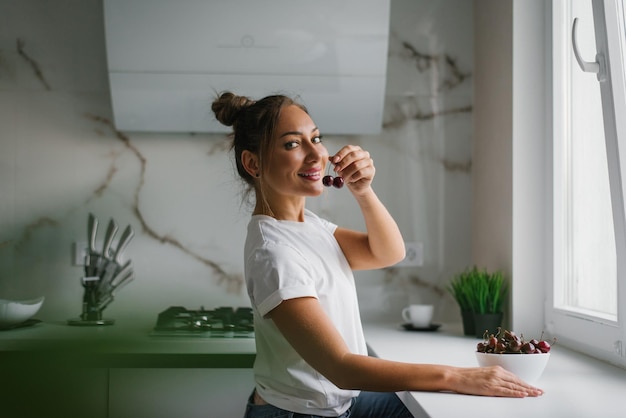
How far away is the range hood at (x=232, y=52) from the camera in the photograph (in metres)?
2.34

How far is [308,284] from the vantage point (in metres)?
1.36

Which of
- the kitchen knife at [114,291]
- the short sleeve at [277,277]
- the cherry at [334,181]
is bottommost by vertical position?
the kitchen knife at [114,291]

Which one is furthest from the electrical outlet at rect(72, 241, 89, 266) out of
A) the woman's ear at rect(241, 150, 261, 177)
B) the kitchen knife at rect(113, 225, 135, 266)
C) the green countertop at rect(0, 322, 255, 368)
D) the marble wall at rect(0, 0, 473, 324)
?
the green countertop at rect(0, 322, 255, 368)

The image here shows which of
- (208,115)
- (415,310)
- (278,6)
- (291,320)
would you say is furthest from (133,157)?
(291,320)

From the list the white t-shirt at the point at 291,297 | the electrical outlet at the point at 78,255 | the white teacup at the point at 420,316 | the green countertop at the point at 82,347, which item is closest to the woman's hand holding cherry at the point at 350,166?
the white t-shirt at the point at 291,297

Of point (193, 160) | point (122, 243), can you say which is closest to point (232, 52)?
point (193, 160)

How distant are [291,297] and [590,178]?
1041 millimetres

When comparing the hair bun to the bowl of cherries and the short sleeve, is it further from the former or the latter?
the bowl of cherries

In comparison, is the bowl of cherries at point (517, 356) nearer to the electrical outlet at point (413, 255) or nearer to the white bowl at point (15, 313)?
the white bowl at point (15, 313)

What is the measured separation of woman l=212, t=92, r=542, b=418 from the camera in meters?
1.27

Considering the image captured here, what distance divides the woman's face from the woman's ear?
4 centimetres

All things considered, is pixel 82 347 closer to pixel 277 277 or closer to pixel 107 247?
pixel 277 277

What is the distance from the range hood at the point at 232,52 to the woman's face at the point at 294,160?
87 centimetres

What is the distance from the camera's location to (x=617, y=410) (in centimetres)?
127
